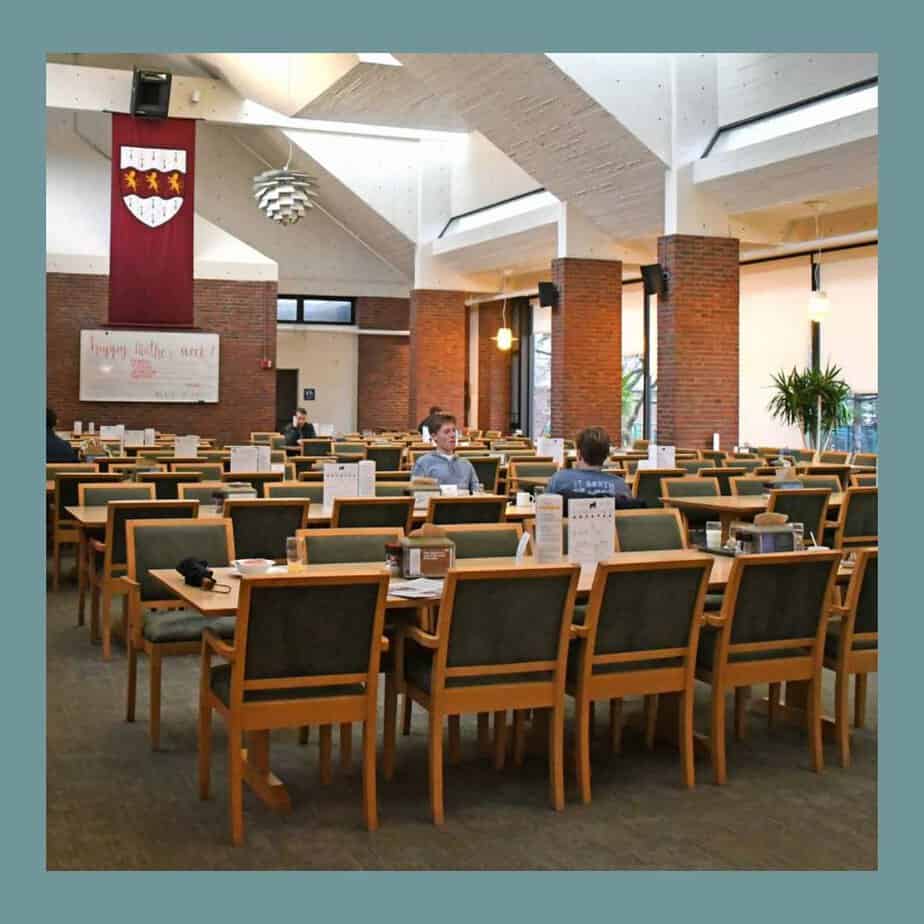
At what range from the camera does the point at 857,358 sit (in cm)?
1476

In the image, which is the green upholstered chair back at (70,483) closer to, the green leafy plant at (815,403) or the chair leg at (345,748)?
the chair leg at (345,748)

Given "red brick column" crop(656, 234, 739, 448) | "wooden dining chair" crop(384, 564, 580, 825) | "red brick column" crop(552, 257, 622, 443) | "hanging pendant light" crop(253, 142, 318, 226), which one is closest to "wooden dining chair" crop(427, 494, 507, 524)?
"wooden dining chair" crop(384, 564, 580, 825)

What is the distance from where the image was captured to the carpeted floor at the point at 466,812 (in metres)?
3.69

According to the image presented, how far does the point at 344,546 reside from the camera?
5027 millimetres

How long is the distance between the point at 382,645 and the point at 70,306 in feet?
51.7

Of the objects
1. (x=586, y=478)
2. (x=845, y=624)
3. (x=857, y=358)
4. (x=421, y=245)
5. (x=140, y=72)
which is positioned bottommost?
(x=845, y=624)

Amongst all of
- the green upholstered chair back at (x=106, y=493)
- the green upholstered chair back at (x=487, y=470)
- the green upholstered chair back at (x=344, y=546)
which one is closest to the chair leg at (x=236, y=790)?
the green upholstered chair back at (x=344, y=546)

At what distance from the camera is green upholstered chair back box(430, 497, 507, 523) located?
6891 millimetres

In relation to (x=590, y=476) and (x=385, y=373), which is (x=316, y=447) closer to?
(x=590, y=476)

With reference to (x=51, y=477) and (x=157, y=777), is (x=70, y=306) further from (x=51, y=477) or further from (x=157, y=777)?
(x=157, y=777)

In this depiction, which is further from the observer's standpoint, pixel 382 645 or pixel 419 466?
pixel 419 466

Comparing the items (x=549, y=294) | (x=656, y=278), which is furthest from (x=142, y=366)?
(x=656, y=278)

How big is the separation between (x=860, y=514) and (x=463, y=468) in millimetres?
2401

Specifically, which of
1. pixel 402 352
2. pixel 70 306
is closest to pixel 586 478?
pixel 70 306
